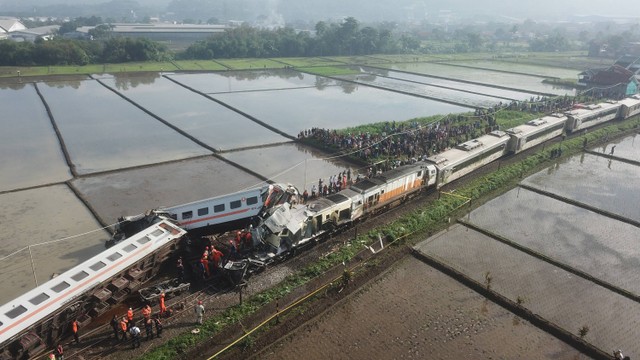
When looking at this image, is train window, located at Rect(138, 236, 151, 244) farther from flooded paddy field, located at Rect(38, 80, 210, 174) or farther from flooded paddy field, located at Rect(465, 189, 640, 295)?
flooded paddy field, located at Rect(465, 189, 640, 295)

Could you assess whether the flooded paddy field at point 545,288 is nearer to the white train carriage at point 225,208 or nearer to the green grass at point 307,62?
the white train carriage at point 225,208

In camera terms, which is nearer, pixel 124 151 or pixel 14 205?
pixel 14 205

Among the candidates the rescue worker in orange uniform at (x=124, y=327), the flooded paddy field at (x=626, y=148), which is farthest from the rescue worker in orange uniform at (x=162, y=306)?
the flooded paddy field at (x=626, y=148)

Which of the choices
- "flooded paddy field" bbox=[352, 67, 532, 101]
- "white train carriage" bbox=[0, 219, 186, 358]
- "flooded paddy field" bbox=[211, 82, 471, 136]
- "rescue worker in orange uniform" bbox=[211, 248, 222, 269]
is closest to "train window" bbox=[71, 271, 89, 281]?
"white train carriage" bbox=[0, 219, 186, 358]

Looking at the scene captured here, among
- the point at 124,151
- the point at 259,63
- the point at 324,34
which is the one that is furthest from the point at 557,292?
the point at 324,34

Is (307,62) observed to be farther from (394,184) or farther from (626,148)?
(394,184)

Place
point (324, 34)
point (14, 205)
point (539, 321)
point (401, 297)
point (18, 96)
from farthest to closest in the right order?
point (324, 34), point (18, 96), point (14, 205), point (401, 297), point (539, 321)

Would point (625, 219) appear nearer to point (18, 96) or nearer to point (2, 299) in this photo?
point (2, 299)
